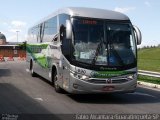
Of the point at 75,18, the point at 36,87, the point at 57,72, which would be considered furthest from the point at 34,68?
the point at 75,18

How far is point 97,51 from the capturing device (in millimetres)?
13398

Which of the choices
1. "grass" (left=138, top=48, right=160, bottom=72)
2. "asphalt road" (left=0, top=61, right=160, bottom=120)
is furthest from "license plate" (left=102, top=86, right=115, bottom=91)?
"grass" (left=138, top=48, right=160, bottom=72)

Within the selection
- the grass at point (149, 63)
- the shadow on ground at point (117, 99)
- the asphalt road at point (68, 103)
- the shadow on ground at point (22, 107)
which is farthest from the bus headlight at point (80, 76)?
the grass at point (149, 63)

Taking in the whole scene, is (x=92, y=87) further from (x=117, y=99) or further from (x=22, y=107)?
(x=22, y=107)

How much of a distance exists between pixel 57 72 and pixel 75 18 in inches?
101

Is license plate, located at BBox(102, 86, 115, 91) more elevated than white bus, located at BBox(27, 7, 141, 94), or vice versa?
white bus, located at BBox(27, 7, 141, 94)

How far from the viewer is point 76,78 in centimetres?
1329

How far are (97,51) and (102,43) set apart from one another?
1.22ft

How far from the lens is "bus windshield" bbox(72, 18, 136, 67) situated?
43.9ft

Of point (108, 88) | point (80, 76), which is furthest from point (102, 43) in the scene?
point (108, 88)

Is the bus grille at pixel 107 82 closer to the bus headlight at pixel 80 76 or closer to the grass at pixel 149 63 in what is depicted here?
the bus headlight at pixel 80 76

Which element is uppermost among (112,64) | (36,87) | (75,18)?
(75,18)

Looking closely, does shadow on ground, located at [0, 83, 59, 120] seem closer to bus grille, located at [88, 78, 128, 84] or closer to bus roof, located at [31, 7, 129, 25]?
bus grille, located at [88, 78, 128, 84]

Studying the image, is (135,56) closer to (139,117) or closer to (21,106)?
(139,117)
